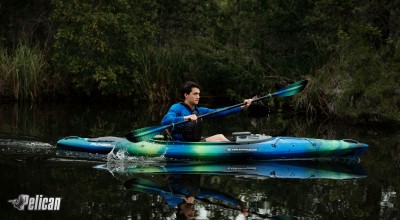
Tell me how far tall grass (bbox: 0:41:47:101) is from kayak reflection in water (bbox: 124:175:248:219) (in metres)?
10.4

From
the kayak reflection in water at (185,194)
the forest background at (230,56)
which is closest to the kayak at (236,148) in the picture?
the kayak reflection in water at (185,194)

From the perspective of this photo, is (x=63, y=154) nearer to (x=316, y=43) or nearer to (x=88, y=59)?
(x=88, y=59)

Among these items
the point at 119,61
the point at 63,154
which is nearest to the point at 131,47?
the point at 119,61

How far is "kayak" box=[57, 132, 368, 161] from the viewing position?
9.46 meters

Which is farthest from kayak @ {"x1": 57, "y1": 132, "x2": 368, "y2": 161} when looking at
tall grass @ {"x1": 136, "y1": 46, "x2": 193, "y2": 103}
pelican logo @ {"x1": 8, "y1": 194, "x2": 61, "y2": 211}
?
tall grass @ {"x1": 136, "y1": 46, "x2": 193, "y2": 103}

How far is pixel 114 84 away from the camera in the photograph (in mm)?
17750

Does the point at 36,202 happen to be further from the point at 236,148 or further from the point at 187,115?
the point at 236,148

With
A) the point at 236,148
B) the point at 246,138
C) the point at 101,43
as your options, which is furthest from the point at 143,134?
the point at 101,43

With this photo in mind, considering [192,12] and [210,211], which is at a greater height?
[192,12]

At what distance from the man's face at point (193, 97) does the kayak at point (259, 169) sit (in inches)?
35.4

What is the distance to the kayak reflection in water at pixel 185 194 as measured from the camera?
20.9 ft

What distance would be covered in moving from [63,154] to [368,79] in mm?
7955

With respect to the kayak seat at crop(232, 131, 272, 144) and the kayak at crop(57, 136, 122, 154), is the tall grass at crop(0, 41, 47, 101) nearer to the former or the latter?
the kayak at crop(57, 136, 122, 154)

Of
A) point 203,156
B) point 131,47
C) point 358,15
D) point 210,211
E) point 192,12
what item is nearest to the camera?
point 210,211
